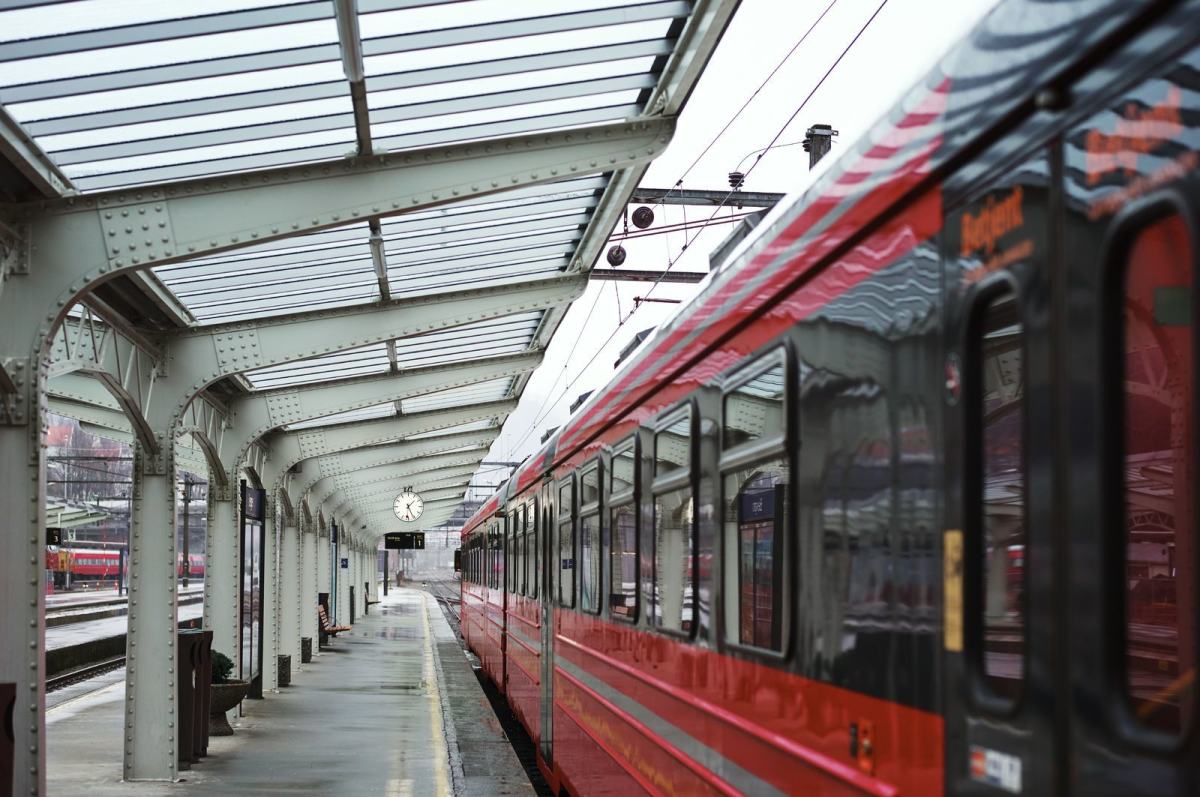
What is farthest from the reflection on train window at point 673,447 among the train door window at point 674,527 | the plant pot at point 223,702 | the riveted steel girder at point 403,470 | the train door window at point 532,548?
the riveted steel girder at point 403,470

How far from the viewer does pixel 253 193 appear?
30.5 feet

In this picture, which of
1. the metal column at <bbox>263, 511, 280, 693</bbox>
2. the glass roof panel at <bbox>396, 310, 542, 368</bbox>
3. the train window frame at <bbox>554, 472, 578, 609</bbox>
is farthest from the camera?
the metal column at <bbox>263, 511, 280, 693</bbox>

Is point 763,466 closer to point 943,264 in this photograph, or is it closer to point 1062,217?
point 943,264

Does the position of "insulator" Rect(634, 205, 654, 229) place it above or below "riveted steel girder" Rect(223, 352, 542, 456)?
above

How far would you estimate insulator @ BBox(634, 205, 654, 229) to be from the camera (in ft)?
46.3

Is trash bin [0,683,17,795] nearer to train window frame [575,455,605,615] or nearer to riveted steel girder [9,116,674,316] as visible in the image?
riveted steel girder [9,116,674,316]

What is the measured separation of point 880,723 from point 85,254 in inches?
253

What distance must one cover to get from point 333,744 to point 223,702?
3.92 ft

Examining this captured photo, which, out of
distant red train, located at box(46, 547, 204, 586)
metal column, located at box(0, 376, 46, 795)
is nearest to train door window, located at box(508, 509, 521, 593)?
metal column, located at box(0, 376, 46, 795)

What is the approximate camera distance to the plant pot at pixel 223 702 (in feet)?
46.8

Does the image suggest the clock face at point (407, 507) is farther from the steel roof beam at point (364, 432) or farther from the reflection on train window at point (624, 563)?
the reflection on train window at point (624, 563)

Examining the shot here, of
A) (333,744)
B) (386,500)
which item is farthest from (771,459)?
(386,500)

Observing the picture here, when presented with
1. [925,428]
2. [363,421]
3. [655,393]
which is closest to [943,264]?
[925,428]

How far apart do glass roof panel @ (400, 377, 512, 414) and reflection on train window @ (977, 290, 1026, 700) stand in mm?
18378
